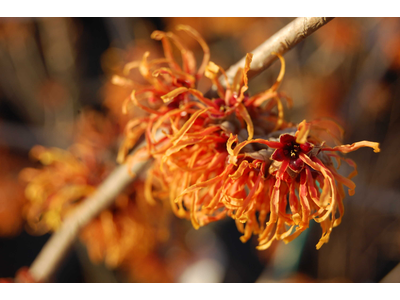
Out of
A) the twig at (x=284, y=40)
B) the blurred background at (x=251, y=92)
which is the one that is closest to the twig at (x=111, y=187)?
the twig at (x=284, y=40)

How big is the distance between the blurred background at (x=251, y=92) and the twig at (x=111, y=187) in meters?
0.40

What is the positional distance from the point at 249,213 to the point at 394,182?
1.68 m

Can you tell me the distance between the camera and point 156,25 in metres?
2.61

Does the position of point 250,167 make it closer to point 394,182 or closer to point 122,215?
point 122,215

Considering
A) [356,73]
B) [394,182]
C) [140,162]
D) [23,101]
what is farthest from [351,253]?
[23,101]

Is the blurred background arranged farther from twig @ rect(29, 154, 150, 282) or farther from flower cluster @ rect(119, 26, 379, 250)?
flower cluster @ rect(119, 26, 379, 250)

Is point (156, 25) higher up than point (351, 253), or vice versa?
point (156, 25)

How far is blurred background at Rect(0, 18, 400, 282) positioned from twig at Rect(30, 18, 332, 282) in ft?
1.32

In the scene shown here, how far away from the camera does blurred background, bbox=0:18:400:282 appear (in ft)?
5.42

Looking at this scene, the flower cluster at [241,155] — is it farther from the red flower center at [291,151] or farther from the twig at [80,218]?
the twig at [80,218]

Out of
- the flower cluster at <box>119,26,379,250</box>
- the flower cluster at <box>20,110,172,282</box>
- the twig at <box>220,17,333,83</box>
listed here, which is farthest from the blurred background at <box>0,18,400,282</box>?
the twig at <box>220,17,333,83</box>

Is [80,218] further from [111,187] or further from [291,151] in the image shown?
[291,151]

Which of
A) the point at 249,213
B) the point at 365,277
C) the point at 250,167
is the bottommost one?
the point at 365,277

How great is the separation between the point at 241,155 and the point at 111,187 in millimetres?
503
